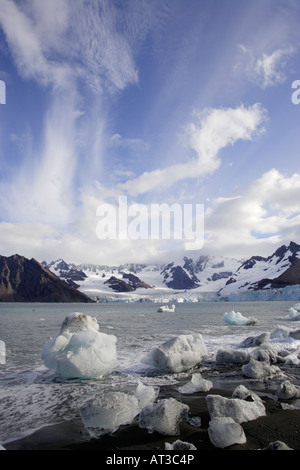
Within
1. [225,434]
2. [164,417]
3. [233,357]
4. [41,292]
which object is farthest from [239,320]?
[41,292]

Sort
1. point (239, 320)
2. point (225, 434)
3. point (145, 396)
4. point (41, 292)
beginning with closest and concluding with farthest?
1. point (225, 434)
2. point (145, 396)
3. point (239, 320)
4. point (41, 292)

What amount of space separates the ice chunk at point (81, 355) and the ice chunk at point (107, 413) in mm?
3864

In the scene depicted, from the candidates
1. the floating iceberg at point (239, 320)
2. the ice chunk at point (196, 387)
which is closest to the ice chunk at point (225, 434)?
the ice chunk at point (196, 387)

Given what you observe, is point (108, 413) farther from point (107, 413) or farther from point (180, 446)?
point (180, 446)

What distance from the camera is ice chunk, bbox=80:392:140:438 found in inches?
215

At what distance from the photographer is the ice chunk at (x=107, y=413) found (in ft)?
17.9

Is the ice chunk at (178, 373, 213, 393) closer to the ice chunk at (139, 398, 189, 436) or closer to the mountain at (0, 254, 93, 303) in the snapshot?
the ice chunk at (139, 398, 189, 436)

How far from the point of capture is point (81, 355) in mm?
9688

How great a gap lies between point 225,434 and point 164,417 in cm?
118

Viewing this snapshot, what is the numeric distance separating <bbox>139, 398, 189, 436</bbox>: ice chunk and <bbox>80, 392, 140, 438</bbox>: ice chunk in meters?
0.37

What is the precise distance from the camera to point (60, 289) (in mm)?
192625
